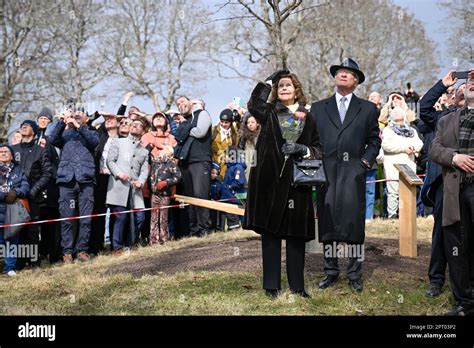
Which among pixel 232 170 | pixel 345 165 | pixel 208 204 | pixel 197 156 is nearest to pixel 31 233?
pixel 208 204

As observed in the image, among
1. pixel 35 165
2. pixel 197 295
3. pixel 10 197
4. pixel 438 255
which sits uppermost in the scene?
pixel 35 165

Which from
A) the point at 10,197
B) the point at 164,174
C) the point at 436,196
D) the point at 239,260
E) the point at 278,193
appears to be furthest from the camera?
the point at 164,174

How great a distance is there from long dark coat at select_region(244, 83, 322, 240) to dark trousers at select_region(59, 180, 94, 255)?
189 inches

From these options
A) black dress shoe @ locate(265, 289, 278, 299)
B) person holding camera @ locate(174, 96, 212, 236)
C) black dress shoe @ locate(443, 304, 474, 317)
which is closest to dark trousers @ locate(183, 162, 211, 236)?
person holding camera @ locate(174, 96, 212, 236)

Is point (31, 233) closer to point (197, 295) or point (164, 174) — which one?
point (164, 174)

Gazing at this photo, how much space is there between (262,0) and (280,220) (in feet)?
21.1

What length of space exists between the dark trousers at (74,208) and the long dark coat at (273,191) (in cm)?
479

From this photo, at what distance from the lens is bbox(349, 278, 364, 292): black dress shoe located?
318 inches

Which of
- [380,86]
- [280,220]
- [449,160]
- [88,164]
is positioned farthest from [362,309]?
[380,86]

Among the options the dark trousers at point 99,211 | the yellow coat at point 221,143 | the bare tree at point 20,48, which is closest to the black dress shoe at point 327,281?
the dark trousers at point 99,211

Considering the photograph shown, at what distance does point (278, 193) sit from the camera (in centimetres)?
760

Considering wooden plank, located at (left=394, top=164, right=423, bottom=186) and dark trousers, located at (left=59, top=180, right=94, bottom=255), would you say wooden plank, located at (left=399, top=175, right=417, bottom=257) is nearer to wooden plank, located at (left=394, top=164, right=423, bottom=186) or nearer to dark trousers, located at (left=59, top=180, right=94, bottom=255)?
wooden plank, located at (left=394, top=164, right=423, bottom=186)

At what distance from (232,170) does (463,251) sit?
7.06 m
